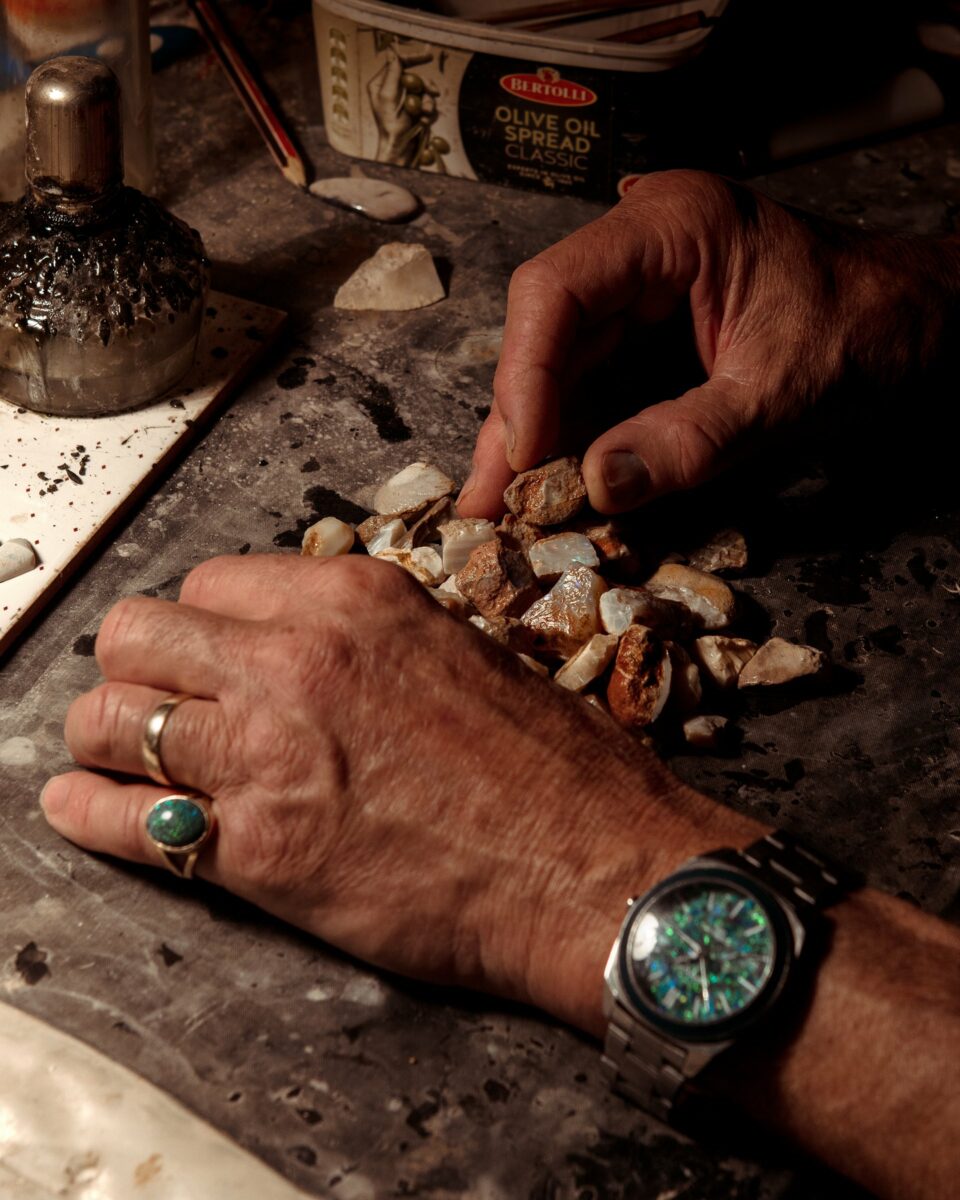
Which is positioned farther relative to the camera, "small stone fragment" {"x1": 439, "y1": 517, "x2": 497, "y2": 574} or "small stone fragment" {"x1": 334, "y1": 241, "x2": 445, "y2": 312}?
"small stone fragment" {"x1": 334, "y1": 241, "x2": 445, "y2": 312}

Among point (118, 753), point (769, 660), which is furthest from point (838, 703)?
point (118, 753)

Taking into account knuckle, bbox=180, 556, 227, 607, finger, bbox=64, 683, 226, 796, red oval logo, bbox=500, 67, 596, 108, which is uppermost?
red oval logo, bbox=500, 67, 596, 108

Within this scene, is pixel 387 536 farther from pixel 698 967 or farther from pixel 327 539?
pixel 698 967

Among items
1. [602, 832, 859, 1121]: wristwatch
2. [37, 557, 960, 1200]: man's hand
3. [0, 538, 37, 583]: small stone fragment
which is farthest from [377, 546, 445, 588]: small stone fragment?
[602, 832, 859, 1121]: wristwatch

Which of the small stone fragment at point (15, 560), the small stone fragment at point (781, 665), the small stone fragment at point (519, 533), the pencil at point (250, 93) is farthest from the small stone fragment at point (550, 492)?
the pencil at point (250, 93)

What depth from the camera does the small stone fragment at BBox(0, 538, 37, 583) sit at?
1.15 meters

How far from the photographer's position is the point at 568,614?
1.10m

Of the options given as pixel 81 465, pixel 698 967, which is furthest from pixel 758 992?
pixel 81 465

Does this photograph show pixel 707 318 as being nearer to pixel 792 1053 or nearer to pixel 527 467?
pixel 527 467

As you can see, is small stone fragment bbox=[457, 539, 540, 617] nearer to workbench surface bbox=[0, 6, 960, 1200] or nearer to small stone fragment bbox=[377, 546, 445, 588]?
small stone fragment bbox=[377, 546, 445, 588]

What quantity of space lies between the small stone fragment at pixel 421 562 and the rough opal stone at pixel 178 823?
359 millimetres

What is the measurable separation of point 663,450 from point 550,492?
0.37 ft

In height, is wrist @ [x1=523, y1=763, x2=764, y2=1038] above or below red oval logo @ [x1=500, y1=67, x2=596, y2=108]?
below

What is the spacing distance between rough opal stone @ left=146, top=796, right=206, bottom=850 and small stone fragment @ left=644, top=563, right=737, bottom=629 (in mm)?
483
